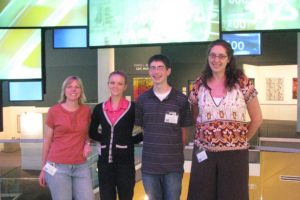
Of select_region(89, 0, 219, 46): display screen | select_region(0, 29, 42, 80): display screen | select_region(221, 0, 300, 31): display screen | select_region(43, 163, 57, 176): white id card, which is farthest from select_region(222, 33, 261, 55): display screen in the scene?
select_region(43, 163, 57, 176): white id card

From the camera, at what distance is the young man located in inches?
121

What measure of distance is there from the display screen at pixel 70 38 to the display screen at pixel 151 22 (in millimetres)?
586

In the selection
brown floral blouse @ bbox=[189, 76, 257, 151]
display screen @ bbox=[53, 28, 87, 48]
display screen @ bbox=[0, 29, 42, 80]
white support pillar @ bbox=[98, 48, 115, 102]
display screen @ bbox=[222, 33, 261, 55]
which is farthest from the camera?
display screen @ bbox=[222, 33, 261, 55]

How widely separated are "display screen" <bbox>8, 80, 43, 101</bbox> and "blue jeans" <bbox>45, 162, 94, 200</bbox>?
3.92 m

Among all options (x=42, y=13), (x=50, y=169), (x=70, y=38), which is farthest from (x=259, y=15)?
(x=50, y=169)

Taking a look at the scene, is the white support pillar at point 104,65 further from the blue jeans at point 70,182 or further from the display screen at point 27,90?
the blue jeans at point 70,182

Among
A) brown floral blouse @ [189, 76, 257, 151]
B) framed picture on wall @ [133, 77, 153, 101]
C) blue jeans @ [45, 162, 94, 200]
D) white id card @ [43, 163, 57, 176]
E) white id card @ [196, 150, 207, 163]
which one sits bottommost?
blue jeans @ [45, 162, 94, 200]

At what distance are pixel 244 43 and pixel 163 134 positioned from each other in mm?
5783

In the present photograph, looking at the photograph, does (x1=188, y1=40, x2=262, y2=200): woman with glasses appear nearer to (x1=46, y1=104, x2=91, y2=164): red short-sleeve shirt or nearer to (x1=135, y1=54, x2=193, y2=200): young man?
(x1=135, y1=54, x2=193, y2=200): young man

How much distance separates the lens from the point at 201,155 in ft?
9.36

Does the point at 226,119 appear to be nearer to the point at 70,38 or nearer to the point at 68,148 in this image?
the point at 68,148

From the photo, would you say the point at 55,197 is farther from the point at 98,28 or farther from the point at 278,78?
the point at 278,78

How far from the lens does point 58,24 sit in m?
7.25

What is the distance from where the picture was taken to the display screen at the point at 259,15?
21.0 feet
